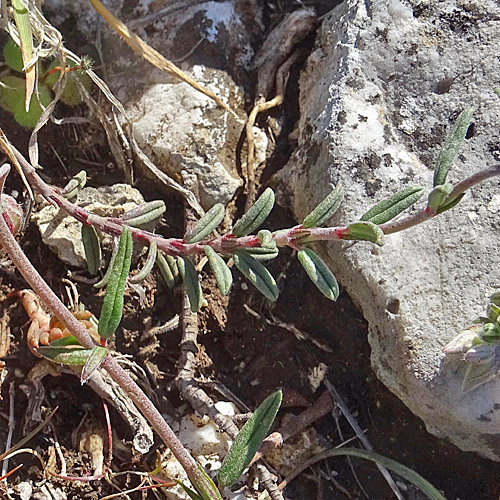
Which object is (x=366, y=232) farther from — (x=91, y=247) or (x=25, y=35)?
(x=25, y=35)

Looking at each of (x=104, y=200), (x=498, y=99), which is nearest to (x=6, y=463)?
(x=104, y=200)

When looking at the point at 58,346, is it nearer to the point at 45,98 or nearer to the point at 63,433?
the point at 63,433

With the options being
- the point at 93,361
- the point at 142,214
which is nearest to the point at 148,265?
the point at 142,214

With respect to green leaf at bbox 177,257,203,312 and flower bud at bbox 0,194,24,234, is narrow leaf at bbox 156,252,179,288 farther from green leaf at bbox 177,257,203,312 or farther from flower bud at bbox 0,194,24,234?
flower bud at bbox 0,194,24,234

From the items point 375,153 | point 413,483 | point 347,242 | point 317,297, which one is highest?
point 375,153

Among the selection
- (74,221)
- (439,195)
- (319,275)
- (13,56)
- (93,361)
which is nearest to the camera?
(93,361)
